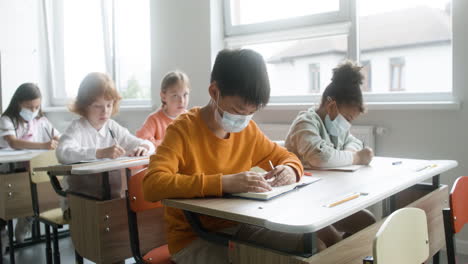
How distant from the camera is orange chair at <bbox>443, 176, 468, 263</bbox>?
1312mm

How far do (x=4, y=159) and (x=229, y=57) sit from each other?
6.09ft

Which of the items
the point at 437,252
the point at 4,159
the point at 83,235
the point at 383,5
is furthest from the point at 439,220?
the point at 4,159

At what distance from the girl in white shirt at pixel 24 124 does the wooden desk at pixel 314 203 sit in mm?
2446

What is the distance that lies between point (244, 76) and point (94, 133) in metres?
1.41

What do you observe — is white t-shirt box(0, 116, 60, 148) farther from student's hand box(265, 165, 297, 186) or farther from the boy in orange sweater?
student's hand box(265, 165, 297, 186)

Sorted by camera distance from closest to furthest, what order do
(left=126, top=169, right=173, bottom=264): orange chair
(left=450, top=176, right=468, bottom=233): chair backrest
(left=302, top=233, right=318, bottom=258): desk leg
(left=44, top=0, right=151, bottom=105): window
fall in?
1. (left=302, top=233, right=318, bottom=258): desk leg
2. (left=450, top=176, right=468, bottom=233): chair backrest
3. (left=126, top=169, right=173, bottom=264): orange chair
4. (left=44, top=0, right=151, bottom=105): window

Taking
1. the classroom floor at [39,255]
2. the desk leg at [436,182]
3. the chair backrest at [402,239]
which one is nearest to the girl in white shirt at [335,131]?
the desk leg at [436,182]

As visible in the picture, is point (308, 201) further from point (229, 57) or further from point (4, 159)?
point (4, 159)

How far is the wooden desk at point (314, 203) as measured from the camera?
999 millimetres

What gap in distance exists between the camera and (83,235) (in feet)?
5.93

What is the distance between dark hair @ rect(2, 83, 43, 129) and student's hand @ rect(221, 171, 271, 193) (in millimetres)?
2722

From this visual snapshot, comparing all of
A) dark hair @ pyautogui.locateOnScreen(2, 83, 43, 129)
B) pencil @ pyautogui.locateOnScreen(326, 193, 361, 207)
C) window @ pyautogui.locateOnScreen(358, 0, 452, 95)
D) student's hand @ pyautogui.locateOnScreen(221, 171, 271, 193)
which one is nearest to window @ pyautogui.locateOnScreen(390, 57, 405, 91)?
window @ pyautogui.locateOnScreen(358, 0, 452, 95)

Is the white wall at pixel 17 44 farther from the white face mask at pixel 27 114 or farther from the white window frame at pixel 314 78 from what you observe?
the white window frame at pixel 314 78

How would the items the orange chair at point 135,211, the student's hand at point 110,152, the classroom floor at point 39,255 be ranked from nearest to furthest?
the orange chair at point 135,211 → the student's hand at point 110,152 → the classroom floor at point 39,255
